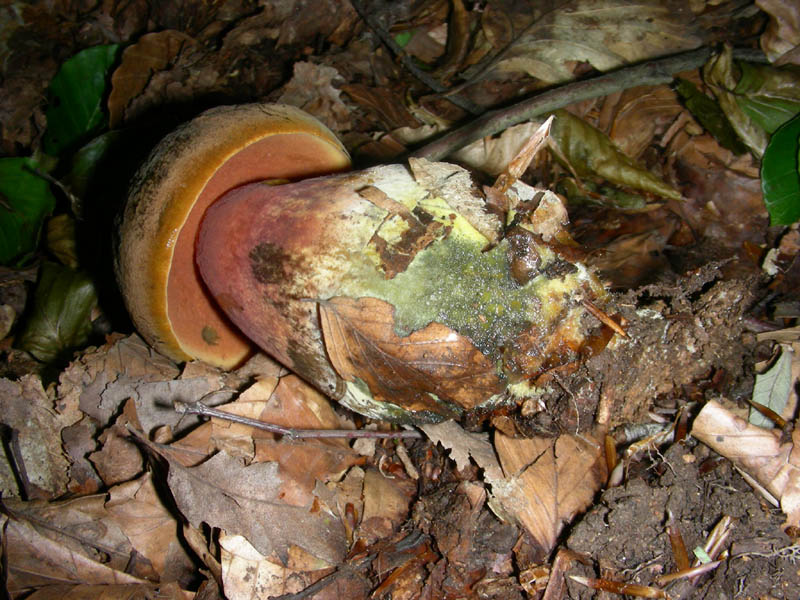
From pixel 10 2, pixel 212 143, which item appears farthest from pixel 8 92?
pixel 212 143

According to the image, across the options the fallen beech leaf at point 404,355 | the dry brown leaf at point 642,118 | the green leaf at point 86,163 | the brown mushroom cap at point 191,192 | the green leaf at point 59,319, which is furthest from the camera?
the dry brown leaf at point 642,118

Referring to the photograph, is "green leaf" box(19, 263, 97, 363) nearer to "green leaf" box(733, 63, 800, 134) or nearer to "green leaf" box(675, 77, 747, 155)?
"green leaf" box(675, 77, 747, 155)

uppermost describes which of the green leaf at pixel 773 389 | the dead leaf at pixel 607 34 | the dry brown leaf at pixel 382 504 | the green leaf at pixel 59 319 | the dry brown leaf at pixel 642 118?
the dead leaf at pixel 607 34

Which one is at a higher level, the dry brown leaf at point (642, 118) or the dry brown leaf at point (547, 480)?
the dry brown leaf at point (642, 118)

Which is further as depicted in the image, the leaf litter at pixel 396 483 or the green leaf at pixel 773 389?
the green leaf at pixel 773 389

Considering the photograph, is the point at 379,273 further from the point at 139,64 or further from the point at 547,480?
the point at 139,64

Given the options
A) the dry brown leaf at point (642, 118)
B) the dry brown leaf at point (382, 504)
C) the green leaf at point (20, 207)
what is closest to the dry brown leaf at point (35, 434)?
the green leaf at point (20, 207)

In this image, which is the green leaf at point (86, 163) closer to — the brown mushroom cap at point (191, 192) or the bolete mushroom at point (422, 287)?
the brown mushroom cap at point (191, 192)

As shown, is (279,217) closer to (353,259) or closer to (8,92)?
(353,259)
